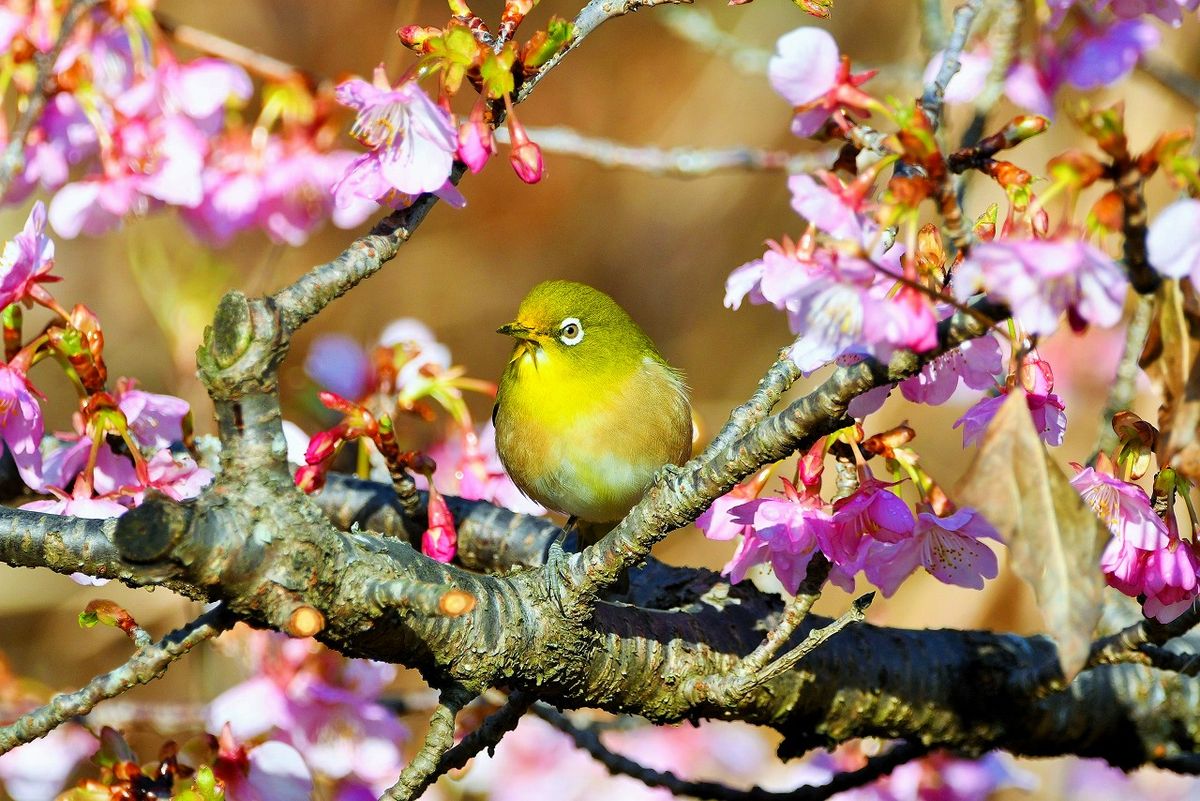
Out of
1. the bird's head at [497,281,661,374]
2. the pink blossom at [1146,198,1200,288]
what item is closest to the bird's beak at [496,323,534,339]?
the bird's head at [497,281,661,374]

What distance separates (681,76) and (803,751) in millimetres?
5037

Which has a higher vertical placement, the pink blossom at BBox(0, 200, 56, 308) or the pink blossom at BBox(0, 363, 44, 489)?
the pink blossom at BBox(0, 200, 56, 308)

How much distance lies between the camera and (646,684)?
6.34ft

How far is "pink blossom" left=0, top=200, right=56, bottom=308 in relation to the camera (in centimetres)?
179

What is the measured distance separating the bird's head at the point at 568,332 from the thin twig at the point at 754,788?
3.19 ft

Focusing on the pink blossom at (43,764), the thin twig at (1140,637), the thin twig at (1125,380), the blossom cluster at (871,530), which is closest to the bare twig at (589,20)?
the blossom cluster at (871,530)

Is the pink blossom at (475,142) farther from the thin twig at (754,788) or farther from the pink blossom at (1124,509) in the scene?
the thin twig at (754,788)

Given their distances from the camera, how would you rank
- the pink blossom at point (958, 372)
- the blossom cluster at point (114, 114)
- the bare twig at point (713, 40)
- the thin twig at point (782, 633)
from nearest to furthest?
1. the pink blossom at point (958, 372)
2. the thin twig at point (782, 633)
3. the blossom cluster at point (114, 114)
4. the bare twig at point (713, 40)

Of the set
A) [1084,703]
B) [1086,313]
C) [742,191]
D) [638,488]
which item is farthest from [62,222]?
[742,191]

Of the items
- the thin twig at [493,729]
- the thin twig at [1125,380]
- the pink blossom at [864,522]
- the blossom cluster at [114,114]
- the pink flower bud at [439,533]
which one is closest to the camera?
the pink blossom at [864,522]

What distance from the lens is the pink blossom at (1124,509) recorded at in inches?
61.6

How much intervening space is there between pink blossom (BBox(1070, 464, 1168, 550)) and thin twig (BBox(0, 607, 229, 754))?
112 centimetres

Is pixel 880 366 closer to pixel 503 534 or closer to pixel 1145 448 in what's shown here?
pixel 1145 448

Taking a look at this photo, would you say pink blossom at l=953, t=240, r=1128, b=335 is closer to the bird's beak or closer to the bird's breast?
the bird's breast
